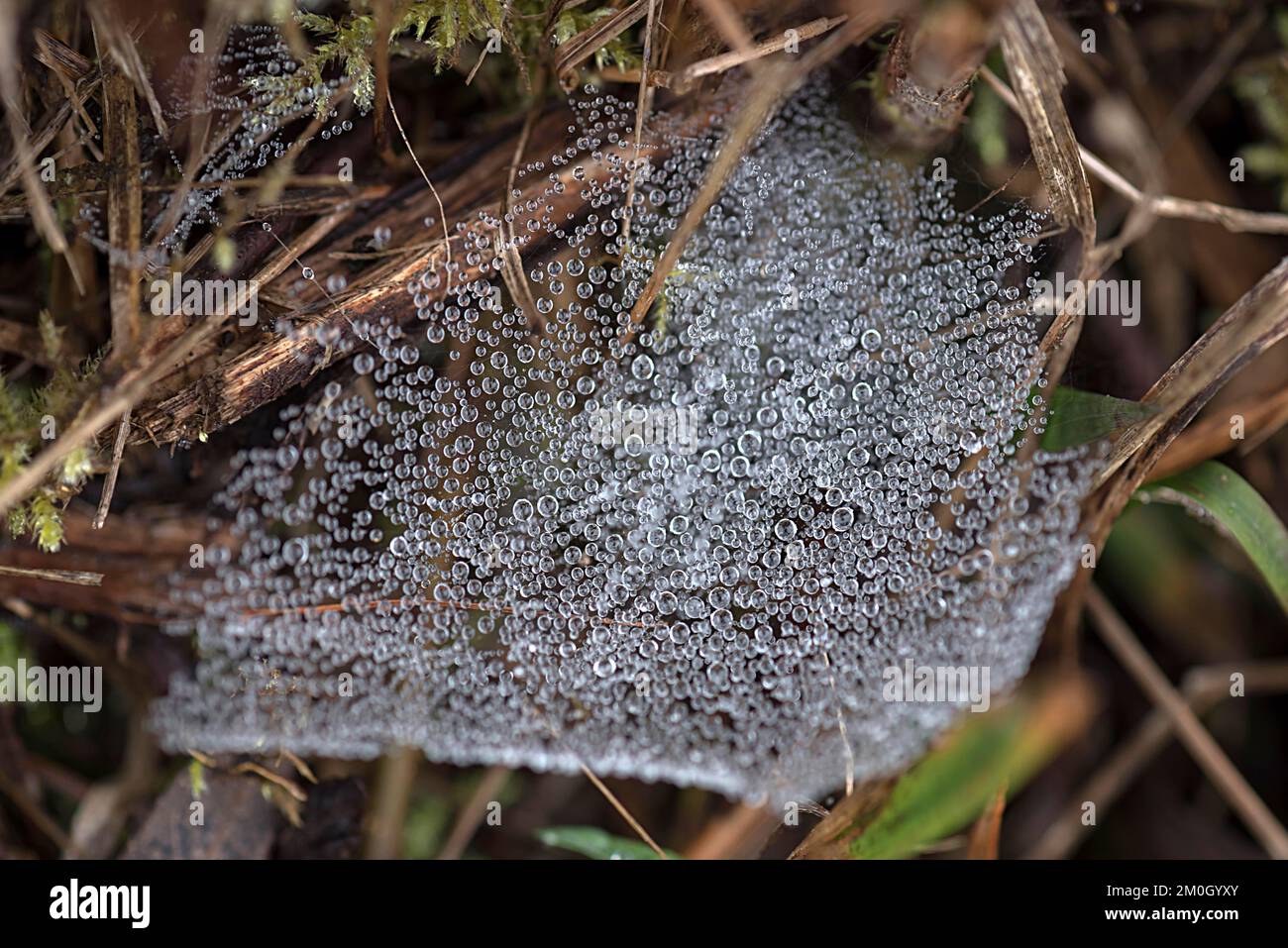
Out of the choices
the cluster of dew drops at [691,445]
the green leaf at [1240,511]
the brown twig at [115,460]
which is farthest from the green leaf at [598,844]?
the green leaf at [1240,511]

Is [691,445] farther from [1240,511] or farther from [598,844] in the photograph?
[1240,511]

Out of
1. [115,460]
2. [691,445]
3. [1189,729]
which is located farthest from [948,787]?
[115,460]

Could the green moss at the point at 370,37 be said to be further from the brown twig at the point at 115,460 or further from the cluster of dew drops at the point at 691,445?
the brown twig at the point at 115,460

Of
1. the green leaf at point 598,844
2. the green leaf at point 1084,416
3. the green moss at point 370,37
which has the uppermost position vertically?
the green moss at point 370,37

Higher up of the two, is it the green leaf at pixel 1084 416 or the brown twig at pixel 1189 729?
the green leaf at pixel 1084 416

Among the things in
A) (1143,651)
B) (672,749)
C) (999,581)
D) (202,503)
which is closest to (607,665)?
(672,749)

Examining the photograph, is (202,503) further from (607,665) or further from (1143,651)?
(1143,651)

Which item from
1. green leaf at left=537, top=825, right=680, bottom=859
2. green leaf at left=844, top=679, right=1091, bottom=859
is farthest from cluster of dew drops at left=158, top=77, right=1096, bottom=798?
green leaf at left=537, top=825, right=680, bottom=859

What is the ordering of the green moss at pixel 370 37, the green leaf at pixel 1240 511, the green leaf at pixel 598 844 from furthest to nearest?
the green leaf at pixel 598 844
the green leaf at pixel 1240 511
the green moss at pixel 370 37
